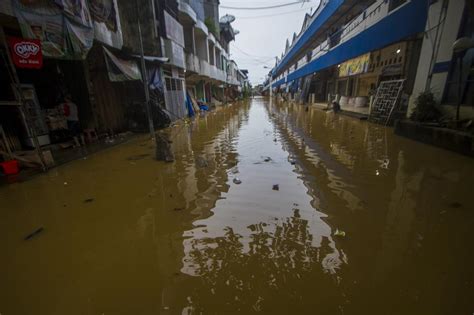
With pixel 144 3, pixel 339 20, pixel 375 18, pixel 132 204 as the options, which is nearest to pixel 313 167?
pixel 132 204

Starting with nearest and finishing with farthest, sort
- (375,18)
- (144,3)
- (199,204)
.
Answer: (199,204)
(375,18)
(144,3)

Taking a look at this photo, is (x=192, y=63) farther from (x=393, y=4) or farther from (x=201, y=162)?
(x=201, y=162)

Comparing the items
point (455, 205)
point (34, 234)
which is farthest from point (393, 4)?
point (34, 234)

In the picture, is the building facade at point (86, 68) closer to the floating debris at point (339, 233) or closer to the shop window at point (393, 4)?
the floating debris at point (339, 233)

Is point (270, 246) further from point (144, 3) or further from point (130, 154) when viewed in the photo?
point (144, 3)

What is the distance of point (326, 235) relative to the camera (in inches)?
97.6

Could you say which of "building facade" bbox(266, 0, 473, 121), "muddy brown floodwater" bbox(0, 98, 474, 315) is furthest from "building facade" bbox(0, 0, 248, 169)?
"building facade" bbox(266, 0, 473, 121)

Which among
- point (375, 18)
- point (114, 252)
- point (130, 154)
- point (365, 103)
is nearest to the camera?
point (114, 252)

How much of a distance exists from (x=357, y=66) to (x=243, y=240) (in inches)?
600

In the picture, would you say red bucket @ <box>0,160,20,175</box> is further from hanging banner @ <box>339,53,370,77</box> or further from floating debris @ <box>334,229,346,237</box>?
hanging banner @ <box>339,53,370,77</box>

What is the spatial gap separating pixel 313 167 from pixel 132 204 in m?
3.64

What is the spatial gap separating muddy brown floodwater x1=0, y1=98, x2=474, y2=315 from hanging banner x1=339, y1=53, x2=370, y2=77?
33.1ft

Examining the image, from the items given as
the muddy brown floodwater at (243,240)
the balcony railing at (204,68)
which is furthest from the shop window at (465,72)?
the balcony railing at (204,68)

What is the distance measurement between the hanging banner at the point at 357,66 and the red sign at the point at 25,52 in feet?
48.1
